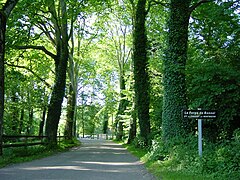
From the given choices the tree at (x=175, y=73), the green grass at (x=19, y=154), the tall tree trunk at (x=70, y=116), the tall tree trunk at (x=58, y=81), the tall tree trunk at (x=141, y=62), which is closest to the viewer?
the green grass at (x=19, y=154)

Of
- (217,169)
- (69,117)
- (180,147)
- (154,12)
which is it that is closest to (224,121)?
(180,147)

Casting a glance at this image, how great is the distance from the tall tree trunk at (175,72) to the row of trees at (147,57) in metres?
0.04

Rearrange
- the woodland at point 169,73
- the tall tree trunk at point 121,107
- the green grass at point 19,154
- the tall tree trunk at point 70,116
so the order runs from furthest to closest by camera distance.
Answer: the tall tree trunk at point 121,107, the tall tree trunk at point 70,116, the green grass at point 19,154, the woodland at point 169,73

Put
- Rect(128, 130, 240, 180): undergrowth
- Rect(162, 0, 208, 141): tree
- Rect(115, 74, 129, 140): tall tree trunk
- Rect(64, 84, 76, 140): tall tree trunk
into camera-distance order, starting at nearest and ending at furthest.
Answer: Rect(128, 130, 240, 180): undergrowth → Rect(162, 0, 208, 141): tree → Rect(64, 84, 76, 140): tall tree trunk → Rect(115, 74, 129, 140): tall tree trunk

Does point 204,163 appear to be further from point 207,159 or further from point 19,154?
point 19,154

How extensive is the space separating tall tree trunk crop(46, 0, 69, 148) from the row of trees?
0.23 feet

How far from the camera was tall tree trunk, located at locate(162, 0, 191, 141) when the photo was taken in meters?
14.2

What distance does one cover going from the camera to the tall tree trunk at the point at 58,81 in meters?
22.5

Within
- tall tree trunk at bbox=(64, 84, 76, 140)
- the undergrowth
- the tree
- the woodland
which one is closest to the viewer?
the undergrowth

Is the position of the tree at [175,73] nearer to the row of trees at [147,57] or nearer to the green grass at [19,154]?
the row of trees at [147,57]

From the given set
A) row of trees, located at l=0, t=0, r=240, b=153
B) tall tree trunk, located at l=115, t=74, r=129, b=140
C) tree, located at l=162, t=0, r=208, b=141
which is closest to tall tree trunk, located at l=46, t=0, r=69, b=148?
row of trees, located at l=0, t=0, r=240, b=153

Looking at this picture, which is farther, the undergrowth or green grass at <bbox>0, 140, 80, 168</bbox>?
green grass at <bbox>0, 140, 80, 168</bbox>

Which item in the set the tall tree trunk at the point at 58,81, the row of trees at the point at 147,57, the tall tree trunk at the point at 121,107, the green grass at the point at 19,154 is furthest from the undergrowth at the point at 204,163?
the tall tree trunk at the point at 121,107

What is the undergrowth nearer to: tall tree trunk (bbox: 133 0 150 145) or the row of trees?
the row of trees
